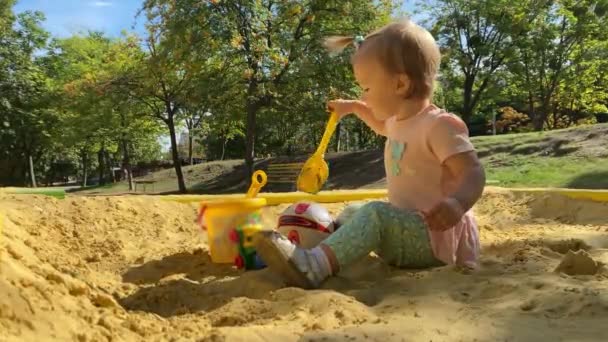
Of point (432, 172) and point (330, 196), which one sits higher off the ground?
point (432, 172)

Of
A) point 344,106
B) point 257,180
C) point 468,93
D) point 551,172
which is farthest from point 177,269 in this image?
point 468,93

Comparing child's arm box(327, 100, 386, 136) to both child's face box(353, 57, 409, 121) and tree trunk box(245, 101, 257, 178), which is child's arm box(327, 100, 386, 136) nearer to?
child's face box(353, 57, 409, 121)

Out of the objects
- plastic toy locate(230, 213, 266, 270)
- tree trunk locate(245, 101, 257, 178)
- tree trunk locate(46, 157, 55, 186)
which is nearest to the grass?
tree trunk locate(245, 101, 257, 178)

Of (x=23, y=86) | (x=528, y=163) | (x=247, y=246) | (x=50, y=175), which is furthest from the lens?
(x=50, y=175)

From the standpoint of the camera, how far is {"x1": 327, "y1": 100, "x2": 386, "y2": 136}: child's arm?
2713 mm

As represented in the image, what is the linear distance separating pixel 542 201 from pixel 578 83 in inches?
589

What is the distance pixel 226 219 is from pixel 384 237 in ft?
2.50

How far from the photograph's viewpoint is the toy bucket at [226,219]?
2.51 metres

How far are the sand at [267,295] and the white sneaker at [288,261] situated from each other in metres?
0.05

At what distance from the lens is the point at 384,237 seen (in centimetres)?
220

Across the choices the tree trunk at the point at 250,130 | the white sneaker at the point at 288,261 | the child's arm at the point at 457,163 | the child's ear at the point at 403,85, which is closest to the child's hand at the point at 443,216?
the child's arm at the point at 457,163

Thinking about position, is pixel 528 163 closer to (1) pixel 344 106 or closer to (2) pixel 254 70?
(2) pixel 254 70

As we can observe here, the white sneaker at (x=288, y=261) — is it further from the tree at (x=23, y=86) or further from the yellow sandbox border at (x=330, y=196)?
the tree at (x=23, y=86)

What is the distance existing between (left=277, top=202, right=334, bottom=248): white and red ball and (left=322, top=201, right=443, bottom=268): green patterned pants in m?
0.38
